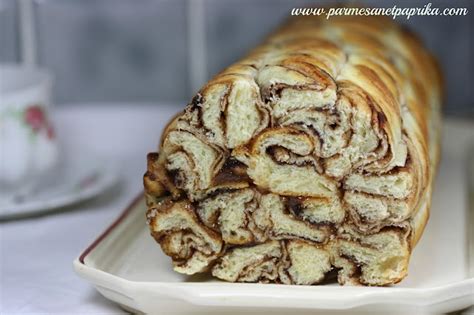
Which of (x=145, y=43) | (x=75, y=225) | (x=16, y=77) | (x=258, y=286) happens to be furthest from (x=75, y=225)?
(x=145, y=43)

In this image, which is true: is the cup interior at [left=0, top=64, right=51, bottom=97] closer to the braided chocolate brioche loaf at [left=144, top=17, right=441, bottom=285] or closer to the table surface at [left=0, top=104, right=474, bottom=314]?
Result: the table surface at [left=0, top=104, right=474, bottom=314]

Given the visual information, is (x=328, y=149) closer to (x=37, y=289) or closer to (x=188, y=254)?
(x=188, y=254)

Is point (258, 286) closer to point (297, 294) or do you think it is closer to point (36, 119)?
point (297, 294)

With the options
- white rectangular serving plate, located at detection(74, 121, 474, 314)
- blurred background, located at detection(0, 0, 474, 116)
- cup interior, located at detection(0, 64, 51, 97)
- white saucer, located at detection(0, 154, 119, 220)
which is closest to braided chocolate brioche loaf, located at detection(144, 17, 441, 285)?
white rectangular serving plate, located at detection(74, 121, 474, 314)

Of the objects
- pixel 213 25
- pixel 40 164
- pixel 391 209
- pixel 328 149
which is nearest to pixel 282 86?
pixel 328 149

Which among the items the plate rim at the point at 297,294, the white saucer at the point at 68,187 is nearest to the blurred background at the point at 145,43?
the white saucer at the point at 68,187

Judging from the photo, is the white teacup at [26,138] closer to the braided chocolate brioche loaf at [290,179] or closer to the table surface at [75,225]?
the table surface at [75,225]
